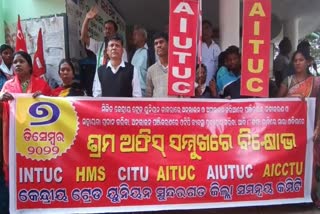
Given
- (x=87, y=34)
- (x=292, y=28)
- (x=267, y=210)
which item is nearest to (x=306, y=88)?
(x=267, y=210)

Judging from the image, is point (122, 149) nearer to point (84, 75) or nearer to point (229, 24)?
point (84, 75)

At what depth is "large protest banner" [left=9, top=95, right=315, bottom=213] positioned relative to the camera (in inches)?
154

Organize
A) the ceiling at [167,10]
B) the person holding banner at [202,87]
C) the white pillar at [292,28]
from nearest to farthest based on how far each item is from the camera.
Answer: the person holding banner at [202,87] → the ceiling at [167,10] → the white pillar at [292,28]

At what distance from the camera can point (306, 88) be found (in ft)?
14.8

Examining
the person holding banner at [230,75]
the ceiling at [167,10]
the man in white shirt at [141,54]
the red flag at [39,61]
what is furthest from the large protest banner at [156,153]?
the ceiling at [167,10]

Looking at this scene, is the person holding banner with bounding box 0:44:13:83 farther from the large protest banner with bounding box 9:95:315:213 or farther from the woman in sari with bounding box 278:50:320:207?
the woman in sari with bounding box 278:50:320:207

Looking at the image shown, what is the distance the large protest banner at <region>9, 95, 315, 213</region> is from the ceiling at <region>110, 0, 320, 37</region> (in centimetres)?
488

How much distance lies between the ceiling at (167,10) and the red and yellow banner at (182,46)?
179 inches

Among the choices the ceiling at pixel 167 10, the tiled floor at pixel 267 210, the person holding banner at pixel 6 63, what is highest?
the ceiling at pixel 167 10

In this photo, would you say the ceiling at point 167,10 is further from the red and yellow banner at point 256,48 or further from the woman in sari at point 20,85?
the red and yellow banner at point 256,48

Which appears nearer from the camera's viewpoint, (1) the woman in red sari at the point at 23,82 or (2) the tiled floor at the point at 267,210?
(1) the woman in red sari at the point at 23,82

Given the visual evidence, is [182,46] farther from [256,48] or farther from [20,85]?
[20,85]

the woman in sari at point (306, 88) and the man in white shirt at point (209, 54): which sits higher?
the man in white shirt at point (209, 54)

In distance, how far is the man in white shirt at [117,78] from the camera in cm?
427
